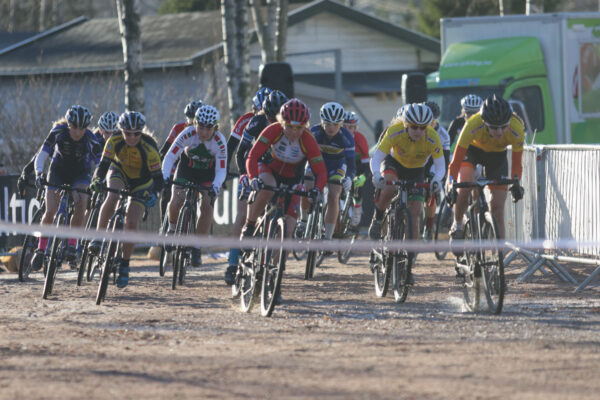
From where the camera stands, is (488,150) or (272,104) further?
(272,104)

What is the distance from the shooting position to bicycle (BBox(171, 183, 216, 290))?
476 inches

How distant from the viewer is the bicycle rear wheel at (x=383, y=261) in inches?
427

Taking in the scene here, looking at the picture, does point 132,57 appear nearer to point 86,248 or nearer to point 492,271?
point 86,248

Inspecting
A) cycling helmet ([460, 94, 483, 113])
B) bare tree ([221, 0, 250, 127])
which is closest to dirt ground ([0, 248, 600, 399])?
cycling helmet ([460, 94, 483, 113])

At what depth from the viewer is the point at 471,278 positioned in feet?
33.1

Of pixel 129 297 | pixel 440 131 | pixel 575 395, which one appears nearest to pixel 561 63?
pixel 440 131

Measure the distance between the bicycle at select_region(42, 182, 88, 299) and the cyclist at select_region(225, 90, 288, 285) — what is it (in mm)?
1858

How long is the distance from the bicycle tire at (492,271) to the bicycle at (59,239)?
4497 mm

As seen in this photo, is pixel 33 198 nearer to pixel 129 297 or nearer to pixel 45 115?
pixel 129 297

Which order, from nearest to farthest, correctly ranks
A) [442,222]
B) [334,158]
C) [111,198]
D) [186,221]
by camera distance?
[111,198], [186,221], [334,158], [442,222]

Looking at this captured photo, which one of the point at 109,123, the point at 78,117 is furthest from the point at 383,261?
A: the point at 109,123

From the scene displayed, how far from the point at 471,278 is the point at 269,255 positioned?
1.93 meters

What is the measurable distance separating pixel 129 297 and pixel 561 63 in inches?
485

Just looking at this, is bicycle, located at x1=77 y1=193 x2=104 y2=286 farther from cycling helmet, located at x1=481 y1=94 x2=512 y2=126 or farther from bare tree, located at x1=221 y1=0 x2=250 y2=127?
bare tree, located at x1=221 y1=0 x2=250 y2=127
